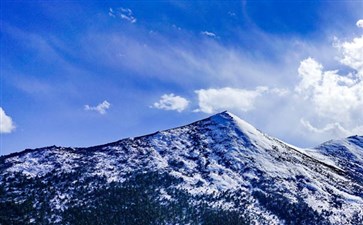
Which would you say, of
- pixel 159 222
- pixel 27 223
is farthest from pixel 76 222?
pixel 159 222

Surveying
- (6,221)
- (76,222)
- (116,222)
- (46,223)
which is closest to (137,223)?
(116,222)

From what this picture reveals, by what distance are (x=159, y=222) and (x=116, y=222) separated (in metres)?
18.9

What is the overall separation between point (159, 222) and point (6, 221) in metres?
67.5

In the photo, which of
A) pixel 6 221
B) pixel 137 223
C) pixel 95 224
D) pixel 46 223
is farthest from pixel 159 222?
pixel 6 221

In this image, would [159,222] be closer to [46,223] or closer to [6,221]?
[46,223]

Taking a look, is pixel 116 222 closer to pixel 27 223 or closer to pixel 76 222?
pixel 76 222

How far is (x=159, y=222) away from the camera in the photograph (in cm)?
19988

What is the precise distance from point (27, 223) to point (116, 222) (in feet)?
126

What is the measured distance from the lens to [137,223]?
A: 650ft

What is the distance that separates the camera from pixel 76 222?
19912 centimetres

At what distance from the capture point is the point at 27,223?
646 ft

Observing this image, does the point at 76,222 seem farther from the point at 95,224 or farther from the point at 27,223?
the point at 27,223

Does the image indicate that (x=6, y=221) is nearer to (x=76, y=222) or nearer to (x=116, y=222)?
(x=76, y=222)

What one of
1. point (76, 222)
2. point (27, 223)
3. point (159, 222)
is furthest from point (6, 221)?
point (159, 222)
